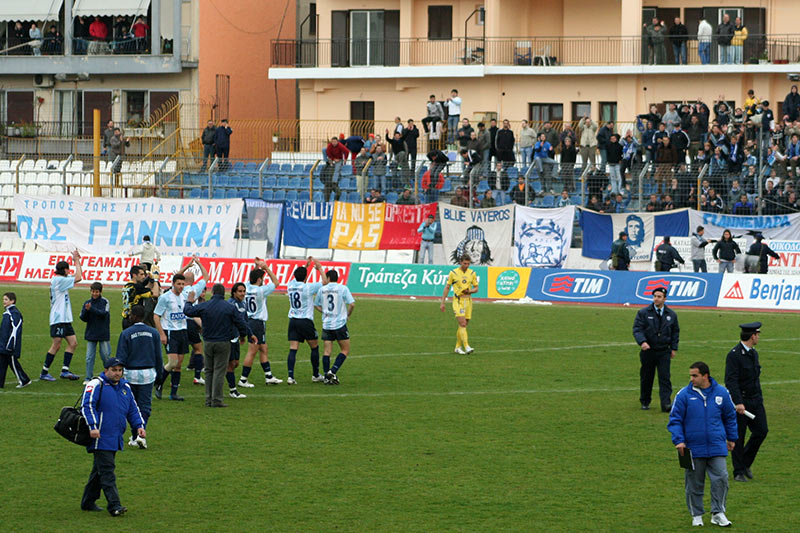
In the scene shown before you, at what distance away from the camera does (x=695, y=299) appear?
105 ft


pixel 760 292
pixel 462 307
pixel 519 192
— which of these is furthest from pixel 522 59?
pixel 462 307

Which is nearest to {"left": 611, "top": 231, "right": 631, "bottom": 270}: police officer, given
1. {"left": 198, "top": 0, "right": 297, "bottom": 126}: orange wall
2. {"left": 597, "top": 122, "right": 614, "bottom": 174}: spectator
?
{"left": 597, "top": 122, "right": 614, "bottom": 174}: spectator

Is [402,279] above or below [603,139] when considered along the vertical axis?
below

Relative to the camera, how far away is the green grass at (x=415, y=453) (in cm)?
1239

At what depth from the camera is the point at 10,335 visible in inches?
773

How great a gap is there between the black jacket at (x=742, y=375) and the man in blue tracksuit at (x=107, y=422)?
21.7 feet

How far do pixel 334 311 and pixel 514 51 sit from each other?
1199 inches

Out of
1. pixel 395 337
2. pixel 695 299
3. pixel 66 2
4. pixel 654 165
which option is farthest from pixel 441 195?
pixel 66 2

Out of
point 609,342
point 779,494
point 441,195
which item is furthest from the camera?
point 441,195

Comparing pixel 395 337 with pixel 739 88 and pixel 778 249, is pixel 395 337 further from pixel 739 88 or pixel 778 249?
pixel 739 88

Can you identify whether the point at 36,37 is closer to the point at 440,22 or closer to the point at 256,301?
the point at 440,22

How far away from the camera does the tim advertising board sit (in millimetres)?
30984

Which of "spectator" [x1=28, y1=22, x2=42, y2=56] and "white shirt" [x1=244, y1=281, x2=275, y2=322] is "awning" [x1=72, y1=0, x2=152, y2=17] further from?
→ "white shirt" [x1=244, y1=281, x2=275, y2=322]

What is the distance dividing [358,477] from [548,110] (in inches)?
1430
